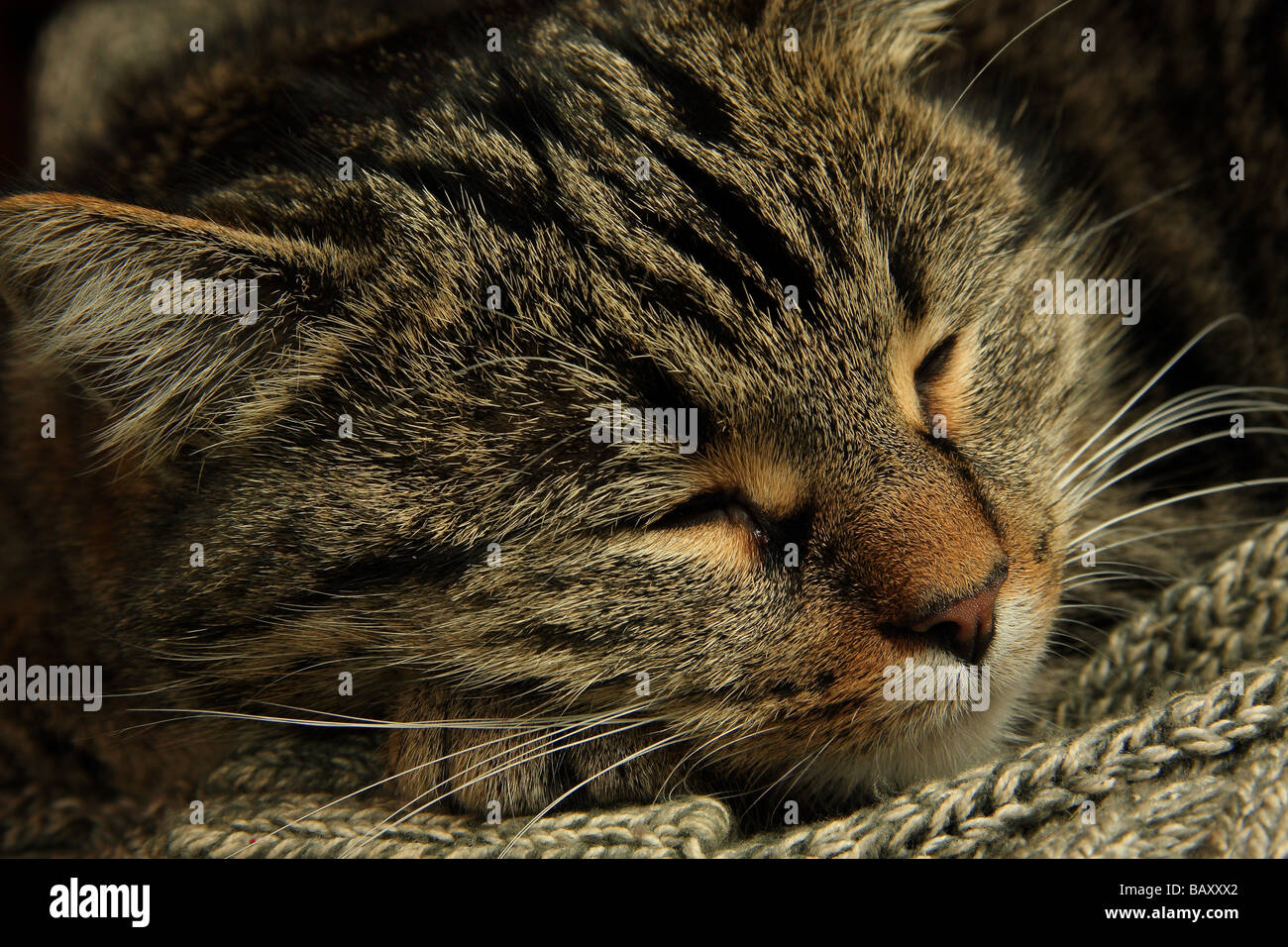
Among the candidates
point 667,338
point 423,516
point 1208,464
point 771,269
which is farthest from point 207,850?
point 1208,464

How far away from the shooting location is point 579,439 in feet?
3.39

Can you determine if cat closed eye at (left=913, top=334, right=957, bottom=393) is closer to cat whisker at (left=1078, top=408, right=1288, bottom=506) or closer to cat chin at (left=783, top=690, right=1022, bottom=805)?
cat whisker at (left=1078, top=408, right=1288, bottom=506)

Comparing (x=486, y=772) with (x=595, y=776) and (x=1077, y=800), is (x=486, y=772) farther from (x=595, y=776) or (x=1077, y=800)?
(x=1077, y=800)

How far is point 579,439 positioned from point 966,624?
43cm

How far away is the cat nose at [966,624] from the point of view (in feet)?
3.30

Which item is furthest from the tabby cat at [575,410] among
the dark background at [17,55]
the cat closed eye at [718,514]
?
the dark background at [17,55]

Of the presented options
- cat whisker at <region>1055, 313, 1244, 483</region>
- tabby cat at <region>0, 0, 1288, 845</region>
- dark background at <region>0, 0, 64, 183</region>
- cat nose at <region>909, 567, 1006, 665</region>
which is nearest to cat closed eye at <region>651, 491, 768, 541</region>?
tabby cat at <region>0, 0, 1288, 845</region>

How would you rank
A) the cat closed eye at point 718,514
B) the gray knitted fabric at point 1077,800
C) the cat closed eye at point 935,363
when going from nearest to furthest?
the gray knitted fabric at point 1077,800, the cat closed eye at point 718,514, the cat closed eye at point 935,363

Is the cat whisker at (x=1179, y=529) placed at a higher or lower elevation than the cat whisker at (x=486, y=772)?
higher

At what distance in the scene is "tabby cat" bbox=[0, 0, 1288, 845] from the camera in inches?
40.8

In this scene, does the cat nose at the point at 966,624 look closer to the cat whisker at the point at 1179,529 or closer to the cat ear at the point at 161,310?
the cat whisker at the point at 1179,529

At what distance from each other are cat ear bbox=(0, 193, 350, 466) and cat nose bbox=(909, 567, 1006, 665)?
0.71m

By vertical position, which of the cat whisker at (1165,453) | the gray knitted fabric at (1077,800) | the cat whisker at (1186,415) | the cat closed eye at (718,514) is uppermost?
the cat whisker at (1186,415)

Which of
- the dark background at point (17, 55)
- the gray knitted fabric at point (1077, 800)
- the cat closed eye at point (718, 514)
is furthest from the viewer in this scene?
the dark background at point (17, 55)
